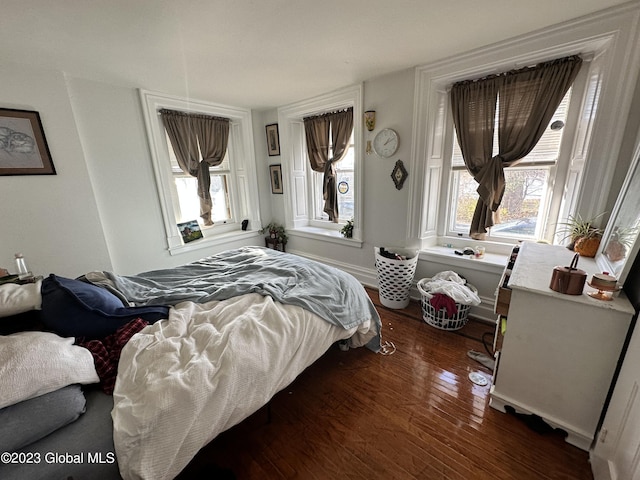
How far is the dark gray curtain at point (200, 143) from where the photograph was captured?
2.97 metres

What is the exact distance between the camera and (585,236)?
167 cm

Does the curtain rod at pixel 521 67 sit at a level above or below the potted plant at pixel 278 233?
above

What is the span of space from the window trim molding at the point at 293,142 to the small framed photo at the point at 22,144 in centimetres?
237

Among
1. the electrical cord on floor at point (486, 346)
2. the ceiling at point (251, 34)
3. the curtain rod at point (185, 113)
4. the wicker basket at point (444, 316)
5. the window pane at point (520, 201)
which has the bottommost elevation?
the electrical cord on floor at point (486, 346)

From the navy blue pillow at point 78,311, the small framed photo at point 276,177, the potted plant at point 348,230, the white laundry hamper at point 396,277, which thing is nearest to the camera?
the navy blue pillow at point 78,311

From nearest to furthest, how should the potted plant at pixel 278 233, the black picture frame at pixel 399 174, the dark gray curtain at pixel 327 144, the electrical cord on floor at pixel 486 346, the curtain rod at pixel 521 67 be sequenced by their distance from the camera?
1. the curtain rod at pixel 521 67
2. the electrical cord on floor at pixel 486 346
3. the black picture frame at pixel 399 174
4. the dark gray curtain at pixel 327 144
5. the potted plant at pixel 278 233

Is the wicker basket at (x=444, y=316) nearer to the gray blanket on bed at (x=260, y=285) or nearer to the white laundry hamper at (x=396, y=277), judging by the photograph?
the white laundry hamper at (x=396, y=277)

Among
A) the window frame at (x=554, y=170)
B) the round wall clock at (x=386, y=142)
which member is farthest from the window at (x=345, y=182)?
the window frame at (x=554, y=170)

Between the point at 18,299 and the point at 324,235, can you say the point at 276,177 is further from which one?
the point at 18,299

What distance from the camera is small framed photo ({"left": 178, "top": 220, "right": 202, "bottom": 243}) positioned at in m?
3.17

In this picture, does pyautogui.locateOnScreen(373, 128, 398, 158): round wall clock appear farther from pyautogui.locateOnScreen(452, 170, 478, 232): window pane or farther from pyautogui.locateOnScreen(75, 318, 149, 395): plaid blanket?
pyautogui.locateOnScreen(75, 318, 149, 395): plaid blanket

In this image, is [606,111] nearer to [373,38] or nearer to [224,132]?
[373,38]

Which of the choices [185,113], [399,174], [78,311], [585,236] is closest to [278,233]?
[185,113]

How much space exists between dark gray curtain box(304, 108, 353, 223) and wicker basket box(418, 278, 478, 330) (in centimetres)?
169
